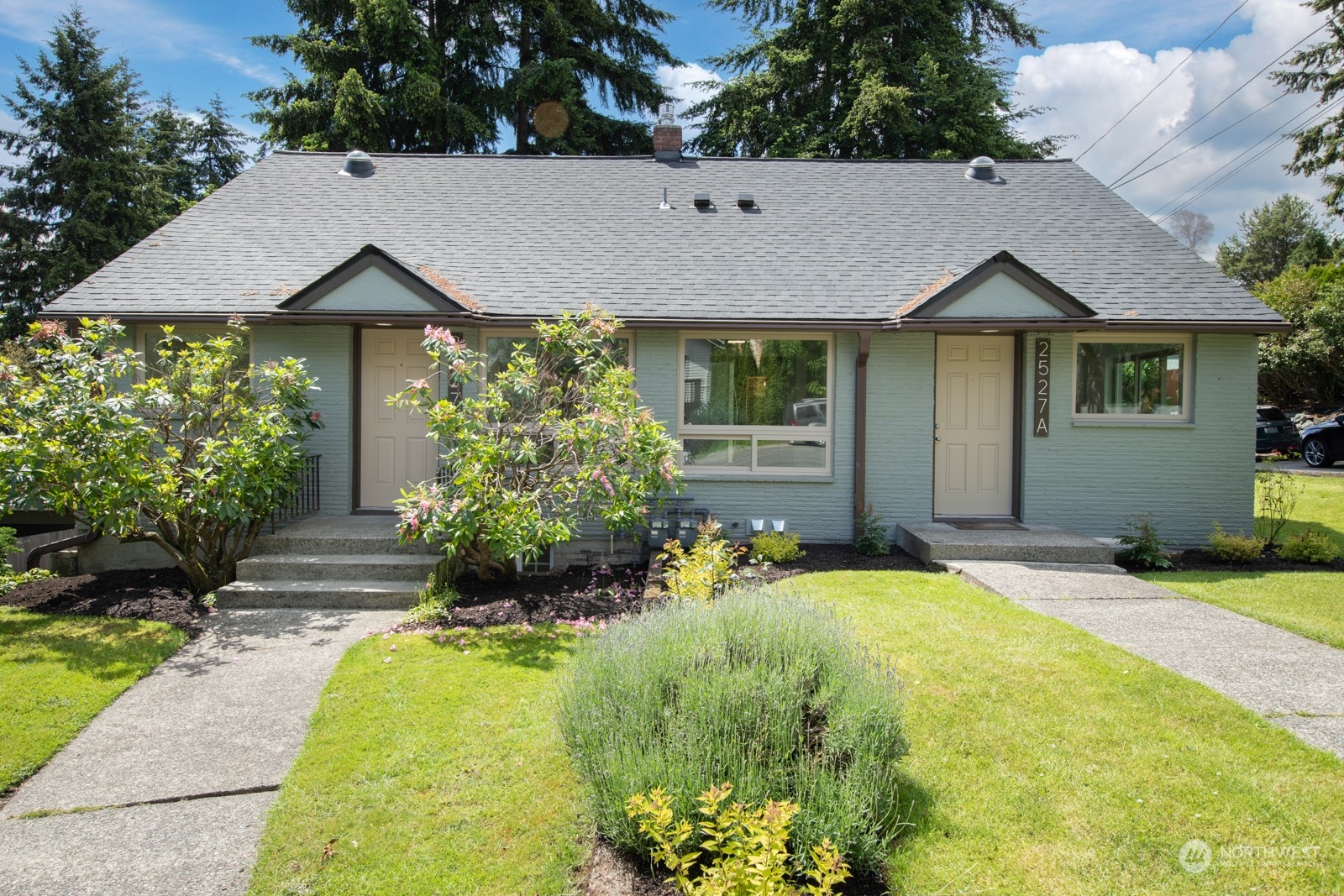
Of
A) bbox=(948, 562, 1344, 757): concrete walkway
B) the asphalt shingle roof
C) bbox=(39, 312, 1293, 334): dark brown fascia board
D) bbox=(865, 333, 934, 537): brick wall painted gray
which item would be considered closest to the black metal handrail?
bbox=(39, 312, 1293, 334): dark brown fascia board

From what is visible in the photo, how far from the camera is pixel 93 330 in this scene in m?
6.68

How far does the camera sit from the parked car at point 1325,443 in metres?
18.3

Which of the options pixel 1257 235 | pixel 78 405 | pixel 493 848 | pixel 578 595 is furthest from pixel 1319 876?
pixel 1257 235

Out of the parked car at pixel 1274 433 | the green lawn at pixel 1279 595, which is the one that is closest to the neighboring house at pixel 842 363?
the green lawn at pixel 1279 595

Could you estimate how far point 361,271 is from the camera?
8.87 metres

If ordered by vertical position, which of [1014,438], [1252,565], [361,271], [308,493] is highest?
[361,271]

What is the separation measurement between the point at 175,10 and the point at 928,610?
1262 cm

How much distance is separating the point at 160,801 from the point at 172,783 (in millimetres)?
169

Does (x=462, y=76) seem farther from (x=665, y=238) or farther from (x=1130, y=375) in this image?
(x=1130, y=375)

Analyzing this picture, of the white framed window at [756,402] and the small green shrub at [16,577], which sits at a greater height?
the white framed window at [756,402]

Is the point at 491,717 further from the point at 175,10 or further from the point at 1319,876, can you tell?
the point at 175,10

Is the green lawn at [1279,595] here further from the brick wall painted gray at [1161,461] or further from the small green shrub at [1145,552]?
the brick wall painted gray at [1161,461]

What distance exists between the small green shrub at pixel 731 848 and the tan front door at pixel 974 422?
24.9ft

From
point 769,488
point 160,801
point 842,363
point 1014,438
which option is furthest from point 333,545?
point 1014,438
